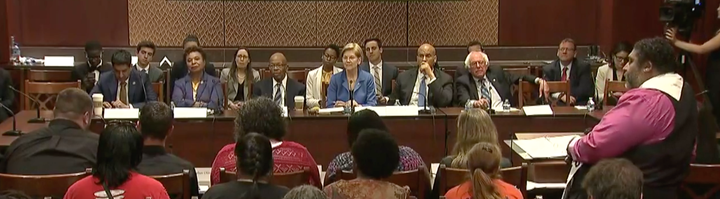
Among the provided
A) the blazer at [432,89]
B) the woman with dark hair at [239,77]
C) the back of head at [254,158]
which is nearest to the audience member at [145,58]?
the woman with dark hair at [239,77]

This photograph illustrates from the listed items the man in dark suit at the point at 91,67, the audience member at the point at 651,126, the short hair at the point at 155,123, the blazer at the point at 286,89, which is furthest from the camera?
the man in dark suit at the point at 91,67

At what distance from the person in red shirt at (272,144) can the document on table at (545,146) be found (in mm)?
1212

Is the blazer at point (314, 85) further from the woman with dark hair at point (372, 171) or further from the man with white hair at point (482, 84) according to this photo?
the woman with dark hair at point (372, 171)

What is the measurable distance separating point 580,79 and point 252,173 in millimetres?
5361

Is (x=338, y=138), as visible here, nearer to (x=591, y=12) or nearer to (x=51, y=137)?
(x=51, y=137)

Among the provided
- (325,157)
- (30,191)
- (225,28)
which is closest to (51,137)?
(30,191)

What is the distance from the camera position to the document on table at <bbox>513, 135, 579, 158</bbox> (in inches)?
184

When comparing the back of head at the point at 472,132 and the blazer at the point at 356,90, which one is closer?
the back of head at the point at 472,132

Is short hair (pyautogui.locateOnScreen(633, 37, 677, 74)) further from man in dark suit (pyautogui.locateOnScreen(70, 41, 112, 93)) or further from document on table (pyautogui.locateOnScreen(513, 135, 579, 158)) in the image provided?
man in dark suit (pyautogui.locateOnScreen(70, 41, 112, 93))

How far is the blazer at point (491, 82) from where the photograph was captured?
6918 millimetres

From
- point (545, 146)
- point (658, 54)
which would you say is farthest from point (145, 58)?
point (658, 54)

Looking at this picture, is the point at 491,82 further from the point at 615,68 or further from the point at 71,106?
the point at 71,106

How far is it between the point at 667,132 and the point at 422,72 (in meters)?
3.60

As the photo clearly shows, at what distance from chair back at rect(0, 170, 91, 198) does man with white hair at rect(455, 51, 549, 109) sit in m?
3.46
